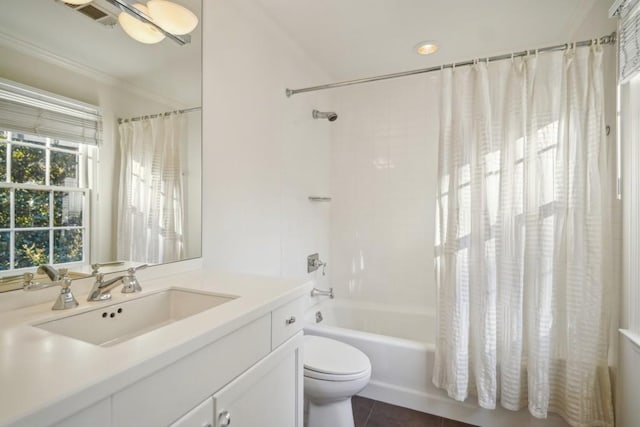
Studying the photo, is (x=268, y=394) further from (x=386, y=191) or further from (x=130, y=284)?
(x=386, y=191)

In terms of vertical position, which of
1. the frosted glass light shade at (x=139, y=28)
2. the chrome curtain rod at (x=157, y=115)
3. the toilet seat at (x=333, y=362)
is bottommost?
the toilet seat at (x=333, y=362)

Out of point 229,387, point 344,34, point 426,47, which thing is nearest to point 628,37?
point 426,47

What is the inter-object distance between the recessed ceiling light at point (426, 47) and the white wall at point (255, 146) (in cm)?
81

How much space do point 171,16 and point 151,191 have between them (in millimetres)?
730

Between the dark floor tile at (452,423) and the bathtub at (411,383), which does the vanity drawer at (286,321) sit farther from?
the dark floor tile at (452,423)

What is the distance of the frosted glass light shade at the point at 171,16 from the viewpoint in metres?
1.24

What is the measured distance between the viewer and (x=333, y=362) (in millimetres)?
1616

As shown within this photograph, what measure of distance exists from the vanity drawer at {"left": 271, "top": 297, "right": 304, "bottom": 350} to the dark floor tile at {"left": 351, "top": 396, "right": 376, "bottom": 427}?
1.00m

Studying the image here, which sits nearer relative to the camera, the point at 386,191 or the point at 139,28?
the point at 139,28

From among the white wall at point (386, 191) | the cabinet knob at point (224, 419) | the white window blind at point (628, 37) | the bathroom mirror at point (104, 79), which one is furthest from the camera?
the white wall at point (386, 191)

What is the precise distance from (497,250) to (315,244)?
143 cm

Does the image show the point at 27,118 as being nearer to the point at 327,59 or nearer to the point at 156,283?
the point at 156,283

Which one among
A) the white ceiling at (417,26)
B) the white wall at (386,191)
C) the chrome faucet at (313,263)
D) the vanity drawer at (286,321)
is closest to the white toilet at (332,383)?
the vanity drawer at (286,321)

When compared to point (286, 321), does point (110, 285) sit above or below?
A: above
